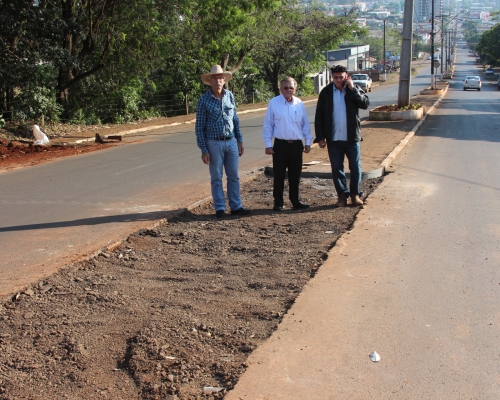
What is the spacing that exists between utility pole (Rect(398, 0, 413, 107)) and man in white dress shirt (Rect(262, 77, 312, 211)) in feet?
49.9

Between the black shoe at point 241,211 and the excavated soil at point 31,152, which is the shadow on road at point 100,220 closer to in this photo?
the black shoe at point 241,211

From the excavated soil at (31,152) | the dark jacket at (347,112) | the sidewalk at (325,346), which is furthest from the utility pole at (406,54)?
the sidewalk at (325,346)

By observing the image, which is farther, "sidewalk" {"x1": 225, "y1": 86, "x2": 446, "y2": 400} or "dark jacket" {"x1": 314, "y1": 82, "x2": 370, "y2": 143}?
"dark jacket" {"x1": 314, "y1": 82, "x2": 370, "y2": 143}

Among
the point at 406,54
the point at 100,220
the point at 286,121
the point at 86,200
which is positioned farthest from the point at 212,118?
the point at 406,54

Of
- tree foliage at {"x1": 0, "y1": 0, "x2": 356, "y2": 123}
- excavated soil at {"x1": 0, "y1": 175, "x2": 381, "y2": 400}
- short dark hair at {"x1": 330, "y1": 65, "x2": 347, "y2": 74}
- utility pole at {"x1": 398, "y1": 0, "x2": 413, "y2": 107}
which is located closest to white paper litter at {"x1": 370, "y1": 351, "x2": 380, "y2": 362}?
excavated soil at {"x1": 0, "y1": 175, "x2": 381, "y2": 400}

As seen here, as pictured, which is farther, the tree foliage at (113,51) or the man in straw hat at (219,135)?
the tree foliage at (113,51)

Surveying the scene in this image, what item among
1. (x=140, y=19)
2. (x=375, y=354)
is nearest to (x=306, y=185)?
(x=375, y=354)

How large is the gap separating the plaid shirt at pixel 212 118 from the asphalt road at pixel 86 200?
48.0 inches

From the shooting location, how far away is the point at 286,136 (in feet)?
26.9

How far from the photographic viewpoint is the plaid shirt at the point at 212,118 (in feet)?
25.9

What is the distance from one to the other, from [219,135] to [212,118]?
23 centimetres

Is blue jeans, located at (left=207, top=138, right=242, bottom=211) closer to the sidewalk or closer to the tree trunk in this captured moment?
the sidewalk

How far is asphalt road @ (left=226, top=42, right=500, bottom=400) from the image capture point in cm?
363

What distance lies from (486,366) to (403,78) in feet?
65.7
